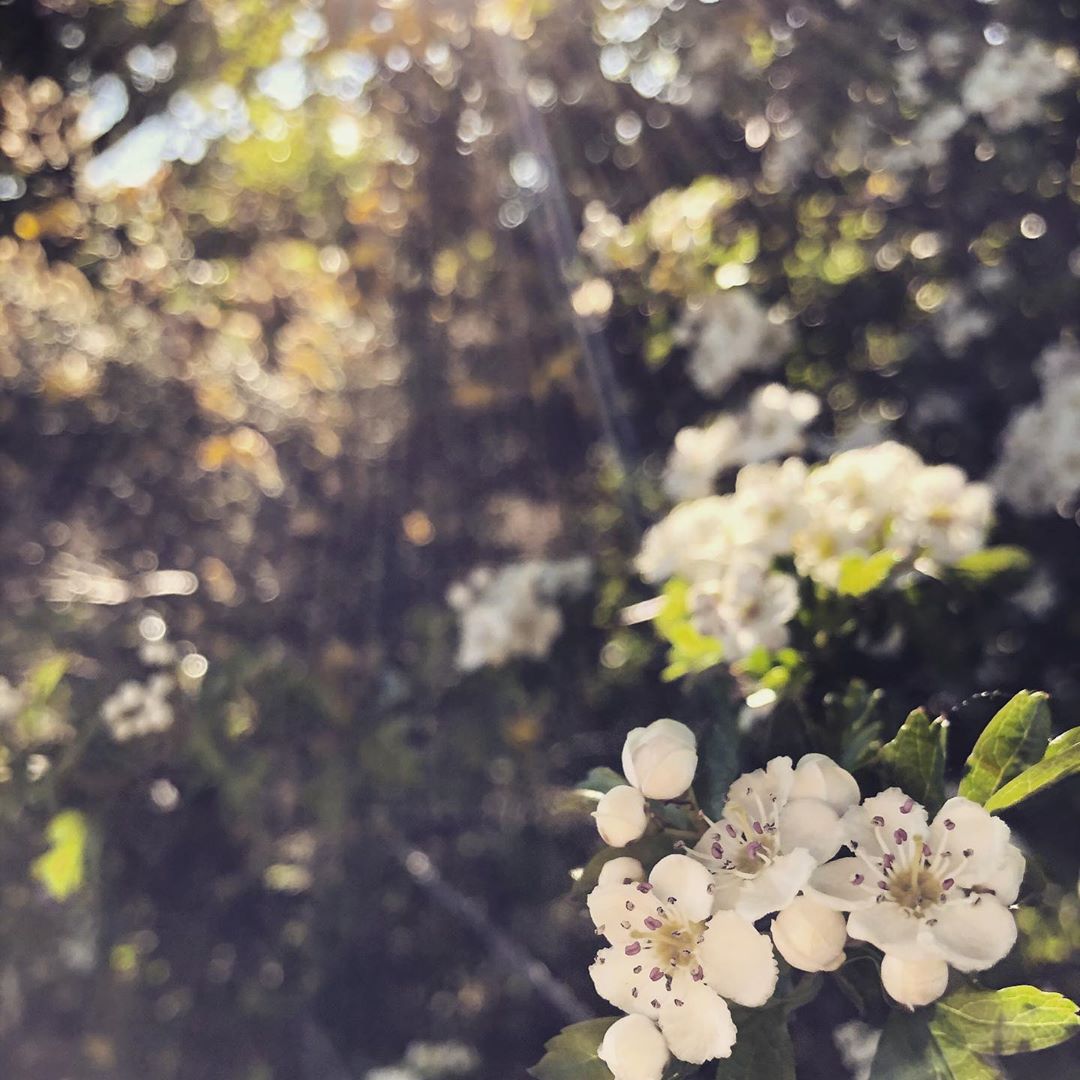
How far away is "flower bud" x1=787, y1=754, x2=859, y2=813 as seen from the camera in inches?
27.0

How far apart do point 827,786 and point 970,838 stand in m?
0.09

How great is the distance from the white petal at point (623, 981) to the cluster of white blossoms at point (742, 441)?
1149mm

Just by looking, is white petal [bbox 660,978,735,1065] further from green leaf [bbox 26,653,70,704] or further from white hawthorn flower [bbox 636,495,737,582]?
green leaf [bbox 26,653,70,704]

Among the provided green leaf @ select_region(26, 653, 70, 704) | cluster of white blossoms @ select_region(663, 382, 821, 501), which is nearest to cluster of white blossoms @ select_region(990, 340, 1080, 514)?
cluster of white blossoms @ select_region(663, 382, 821, 501)

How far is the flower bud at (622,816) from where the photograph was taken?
2.36ft

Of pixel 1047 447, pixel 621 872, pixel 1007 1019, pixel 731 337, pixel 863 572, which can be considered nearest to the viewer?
pixel 1007 1019

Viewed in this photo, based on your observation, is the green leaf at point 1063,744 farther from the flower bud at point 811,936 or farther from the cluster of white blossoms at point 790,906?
the flower bud at point 811,936

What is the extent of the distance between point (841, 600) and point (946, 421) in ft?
3.19

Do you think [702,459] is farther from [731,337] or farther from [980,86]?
[980,86]

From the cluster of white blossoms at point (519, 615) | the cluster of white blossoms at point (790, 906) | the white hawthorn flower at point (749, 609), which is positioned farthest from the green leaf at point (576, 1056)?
the cluster of white blossoms at point (519, 615)

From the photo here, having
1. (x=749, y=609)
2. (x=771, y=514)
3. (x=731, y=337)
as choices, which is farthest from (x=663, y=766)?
(x=731, y=337)

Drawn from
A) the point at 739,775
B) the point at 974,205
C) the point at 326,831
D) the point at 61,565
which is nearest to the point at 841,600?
the point at 739,775

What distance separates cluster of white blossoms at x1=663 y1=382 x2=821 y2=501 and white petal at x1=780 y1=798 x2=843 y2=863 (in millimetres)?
1099

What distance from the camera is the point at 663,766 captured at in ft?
2.37
